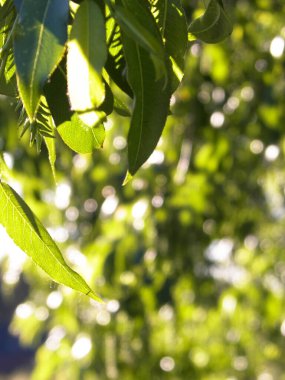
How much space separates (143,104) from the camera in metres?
0.54

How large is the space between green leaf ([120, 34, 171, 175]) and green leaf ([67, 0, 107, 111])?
0.07 meters

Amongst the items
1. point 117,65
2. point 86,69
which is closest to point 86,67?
point 86,69

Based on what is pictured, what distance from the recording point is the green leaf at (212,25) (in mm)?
577

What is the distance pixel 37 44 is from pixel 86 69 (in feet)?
0.13

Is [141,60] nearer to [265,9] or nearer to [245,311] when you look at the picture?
[265,9]

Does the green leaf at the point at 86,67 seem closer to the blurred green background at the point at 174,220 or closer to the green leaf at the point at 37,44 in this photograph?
the green leaf at the point at 37,44

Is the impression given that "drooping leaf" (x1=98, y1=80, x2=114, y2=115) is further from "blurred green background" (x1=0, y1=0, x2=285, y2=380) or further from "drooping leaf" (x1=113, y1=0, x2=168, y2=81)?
"blurred green background" (x1=0, y1=0, x2=285, y2=380)

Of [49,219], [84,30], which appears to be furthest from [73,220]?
[84,30]

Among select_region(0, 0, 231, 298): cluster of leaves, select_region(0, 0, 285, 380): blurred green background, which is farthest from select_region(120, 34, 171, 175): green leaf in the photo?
select_region(0, 0, 285, 380): blurred green background

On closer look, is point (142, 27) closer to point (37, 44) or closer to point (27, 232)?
point (37, 44)

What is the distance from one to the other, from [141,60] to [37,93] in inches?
3.2

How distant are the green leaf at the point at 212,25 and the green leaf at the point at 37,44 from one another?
0.11 m

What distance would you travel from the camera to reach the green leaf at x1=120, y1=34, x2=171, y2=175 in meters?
0.53

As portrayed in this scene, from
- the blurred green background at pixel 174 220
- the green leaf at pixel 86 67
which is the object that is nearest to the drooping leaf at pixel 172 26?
the green leaf at pixel 86 67
